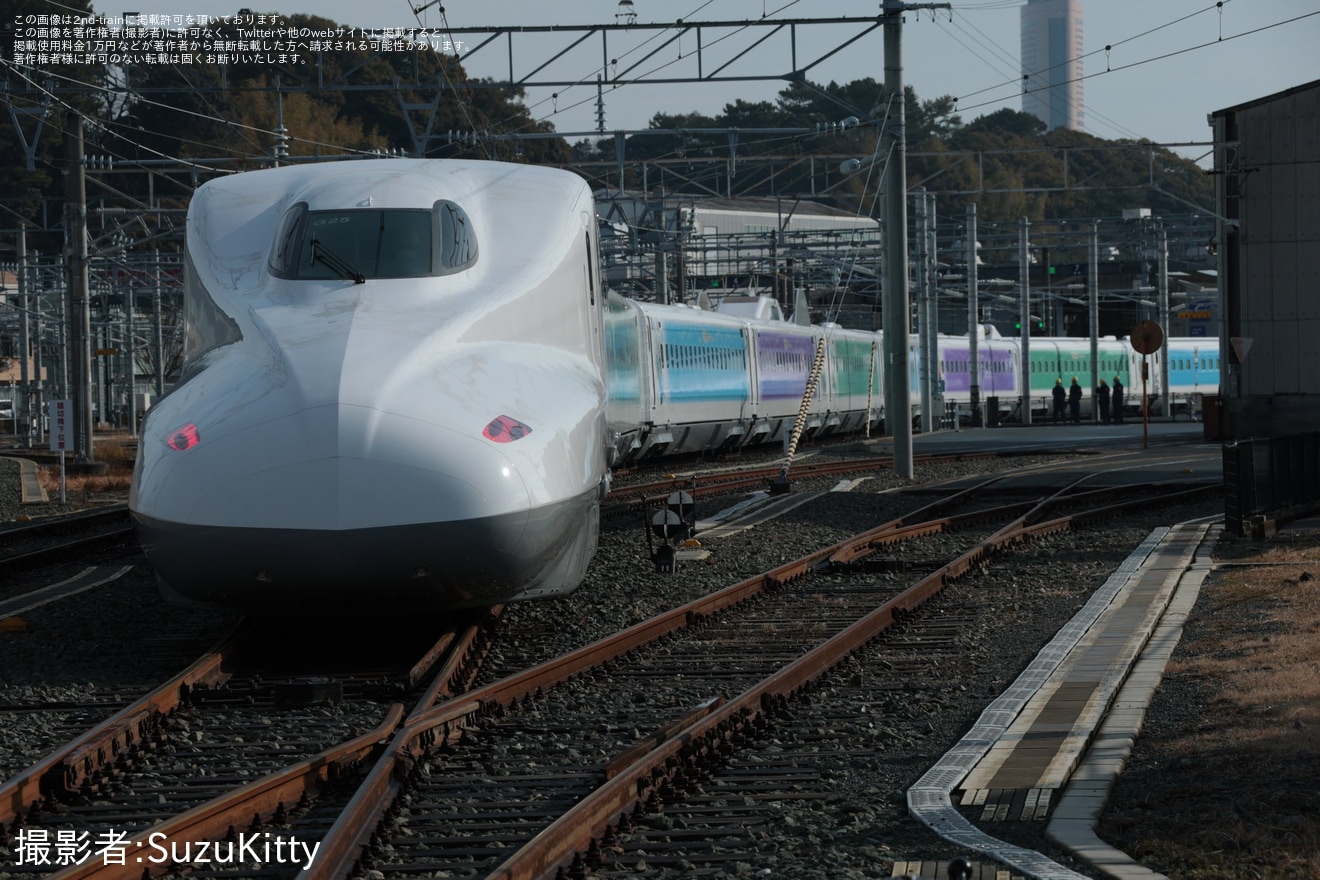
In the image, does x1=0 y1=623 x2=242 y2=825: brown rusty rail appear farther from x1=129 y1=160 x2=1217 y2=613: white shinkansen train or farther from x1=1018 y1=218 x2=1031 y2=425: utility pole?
x1=1018 y1=218 x2=1031 y2=425: utility pole

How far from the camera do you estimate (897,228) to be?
25750mm

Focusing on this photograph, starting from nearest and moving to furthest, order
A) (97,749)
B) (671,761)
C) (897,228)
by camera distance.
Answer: (671,761) → (97,749) → (897,228)

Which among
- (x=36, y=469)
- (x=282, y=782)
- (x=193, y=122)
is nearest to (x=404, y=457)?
(x=282, y=782)

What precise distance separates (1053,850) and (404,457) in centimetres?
418

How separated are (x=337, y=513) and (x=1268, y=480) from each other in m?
12.4

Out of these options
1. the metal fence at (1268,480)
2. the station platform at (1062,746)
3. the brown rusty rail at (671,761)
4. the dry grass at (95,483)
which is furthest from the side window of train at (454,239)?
the dry grass at (95,483)

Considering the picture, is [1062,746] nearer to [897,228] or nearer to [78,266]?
[897,228]

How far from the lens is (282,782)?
617 cm

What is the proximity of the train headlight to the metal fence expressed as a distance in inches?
437

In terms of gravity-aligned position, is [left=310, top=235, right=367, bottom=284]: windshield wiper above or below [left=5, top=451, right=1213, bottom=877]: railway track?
above

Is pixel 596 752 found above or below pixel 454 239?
below

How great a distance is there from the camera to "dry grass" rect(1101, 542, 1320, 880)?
5414 millimetres

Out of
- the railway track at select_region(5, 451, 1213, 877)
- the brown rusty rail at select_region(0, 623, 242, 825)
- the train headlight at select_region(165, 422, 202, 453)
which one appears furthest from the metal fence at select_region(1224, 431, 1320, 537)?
the brown rusty rail at select_region(0, 623, 242, 825)

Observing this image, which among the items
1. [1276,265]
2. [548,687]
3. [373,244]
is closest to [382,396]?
[548,687]
